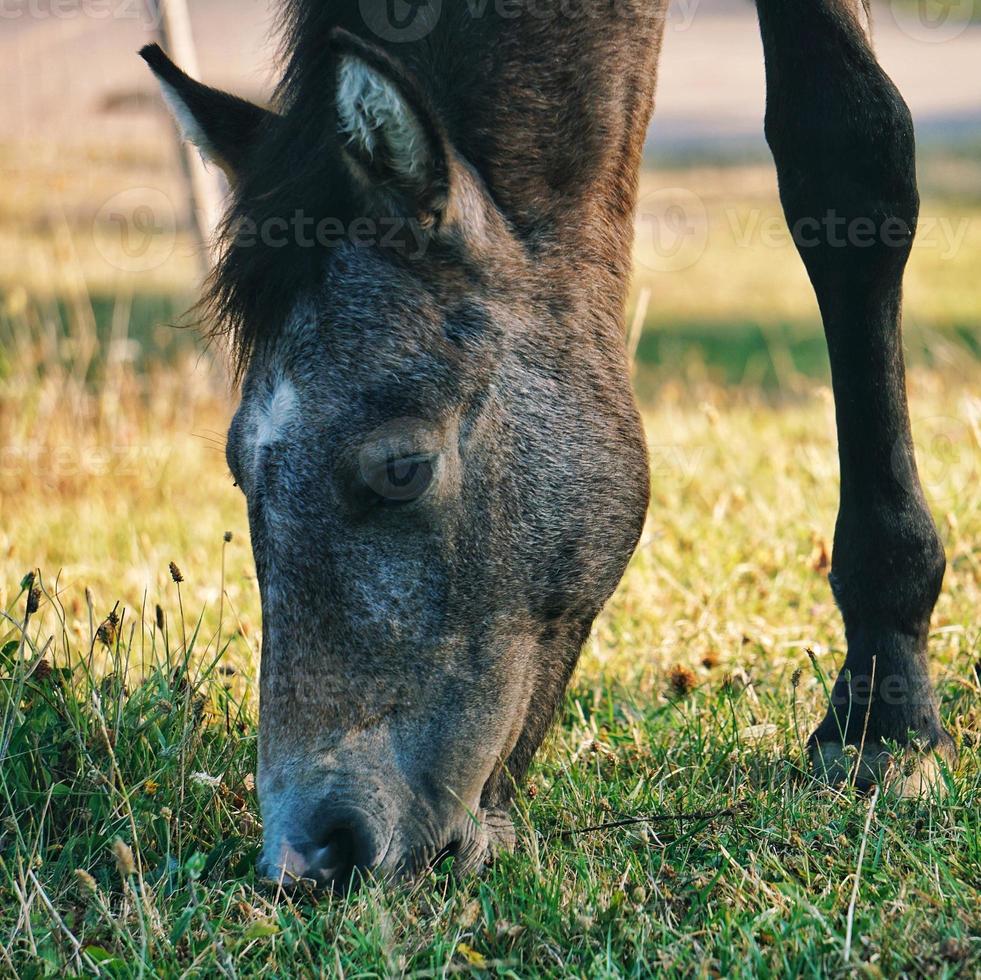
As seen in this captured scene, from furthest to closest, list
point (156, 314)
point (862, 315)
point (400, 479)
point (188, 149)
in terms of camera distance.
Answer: point (156, 314)
point (188, 149)
point (862, 315)
point (400, 479)

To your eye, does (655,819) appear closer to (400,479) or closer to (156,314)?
(400,479)

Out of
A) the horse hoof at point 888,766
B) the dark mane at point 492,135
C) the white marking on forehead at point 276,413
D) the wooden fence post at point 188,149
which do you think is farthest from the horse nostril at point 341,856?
the wooden fence post at point 188,149

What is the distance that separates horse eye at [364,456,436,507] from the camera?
240 cm

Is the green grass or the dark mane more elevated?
the dark mane

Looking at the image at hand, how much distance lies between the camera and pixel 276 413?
8.02 feet

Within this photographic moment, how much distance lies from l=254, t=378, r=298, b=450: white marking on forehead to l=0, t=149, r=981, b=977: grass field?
52cm

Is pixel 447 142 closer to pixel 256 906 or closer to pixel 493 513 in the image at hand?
pixel 493 513

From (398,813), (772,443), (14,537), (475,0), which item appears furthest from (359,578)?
(772,443)

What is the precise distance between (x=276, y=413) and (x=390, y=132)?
60 cm

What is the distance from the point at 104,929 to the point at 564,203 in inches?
70.1

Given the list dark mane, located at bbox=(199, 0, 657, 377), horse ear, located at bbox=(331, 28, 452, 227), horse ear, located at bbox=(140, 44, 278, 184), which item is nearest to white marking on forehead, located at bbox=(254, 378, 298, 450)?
dark mane, located at bbox=(199, 0, 657, 377)

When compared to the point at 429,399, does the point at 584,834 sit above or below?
below

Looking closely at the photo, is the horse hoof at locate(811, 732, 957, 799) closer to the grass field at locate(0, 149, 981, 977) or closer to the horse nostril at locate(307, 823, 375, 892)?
the grass field at locate(0, 149, 981, 977)

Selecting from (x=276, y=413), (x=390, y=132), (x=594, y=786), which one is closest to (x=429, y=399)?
(x=276, y=413)
